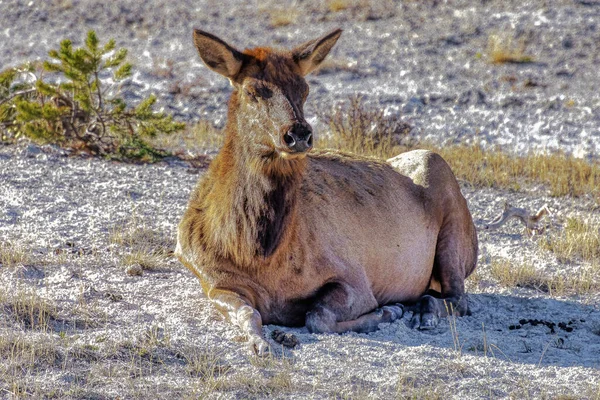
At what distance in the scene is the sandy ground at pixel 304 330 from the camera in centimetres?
623

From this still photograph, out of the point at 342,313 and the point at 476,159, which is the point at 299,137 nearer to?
the point at 342,313

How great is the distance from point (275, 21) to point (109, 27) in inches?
152

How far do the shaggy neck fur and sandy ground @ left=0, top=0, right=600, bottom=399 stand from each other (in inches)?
23.5

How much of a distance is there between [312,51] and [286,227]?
1407 mm

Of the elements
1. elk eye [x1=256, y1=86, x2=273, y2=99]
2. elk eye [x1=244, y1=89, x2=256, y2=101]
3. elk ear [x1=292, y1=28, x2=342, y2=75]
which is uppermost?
elk ear [x1=292, y1=28, x2=342, y2=75]

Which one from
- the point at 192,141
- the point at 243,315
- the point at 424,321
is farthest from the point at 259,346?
the point at 192,141

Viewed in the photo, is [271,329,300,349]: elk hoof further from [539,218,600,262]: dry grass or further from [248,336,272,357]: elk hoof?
→ [539,218,600,262]: dry grass

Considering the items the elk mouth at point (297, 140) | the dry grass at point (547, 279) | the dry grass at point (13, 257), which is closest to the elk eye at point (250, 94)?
the elk mouth at point (297, 140)

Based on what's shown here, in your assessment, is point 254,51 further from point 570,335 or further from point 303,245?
point 570,335

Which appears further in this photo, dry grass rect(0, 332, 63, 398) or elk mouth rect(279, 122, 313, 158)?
elk mouth rect(279, 122, 313, 158)

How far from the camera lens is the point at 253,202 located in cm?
734

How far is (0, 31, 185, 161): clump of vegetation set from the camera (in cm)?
1181

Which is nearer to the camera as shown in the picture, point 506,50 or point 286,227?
point 286,227

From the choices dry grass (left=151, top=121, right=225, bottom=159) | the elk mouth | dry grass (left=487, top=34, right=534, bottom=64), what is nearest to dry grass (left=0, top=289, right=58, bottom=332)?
the elk mouth
